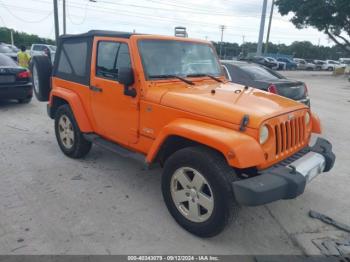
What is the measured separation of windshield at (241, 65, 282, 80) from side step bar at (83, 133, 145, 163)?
383 cm

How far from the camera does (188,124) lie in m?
3.23

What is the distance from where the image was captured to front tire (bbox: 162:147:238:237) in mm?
2945

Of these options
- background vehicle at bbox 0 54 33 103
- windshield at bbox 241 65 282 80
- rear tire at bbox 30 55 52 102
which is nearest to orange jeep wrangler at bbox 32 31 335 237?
rear tire at bbox 30 55 52 102

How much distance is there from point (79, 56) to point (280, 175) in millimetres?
3361

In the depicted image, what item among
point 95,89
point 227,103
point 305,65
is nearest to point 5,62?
point 95,89

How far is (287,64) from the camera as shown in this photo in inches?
1676

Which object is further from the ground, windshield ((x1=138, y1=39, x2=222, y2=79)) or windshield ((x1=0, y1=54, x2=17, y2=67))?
windshield ((x1=138, y1=39, x2=222, y2=79))

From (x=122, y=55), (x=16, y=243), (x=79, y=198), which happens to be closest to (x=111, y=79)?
(x=122, y=55)

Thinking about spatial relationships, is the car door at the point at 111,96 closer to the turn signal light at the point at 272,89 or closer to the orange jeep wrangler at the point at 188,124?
the orange jeep wrangler at the point at 188,124

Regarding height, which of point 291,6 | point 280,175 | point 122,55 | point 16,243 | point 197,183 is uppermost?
point 291,6

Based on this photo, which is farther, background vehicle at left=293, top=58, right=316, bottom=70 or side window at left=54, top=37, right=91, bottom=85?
background vehicle at left=293, top=58, right=316, bottom=70

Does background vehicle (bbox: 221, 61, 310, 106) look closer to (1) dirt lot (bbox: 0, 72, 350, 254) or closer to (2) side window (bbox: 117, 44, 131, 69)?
(1) dirt lot (bbox: 0, 72, 350, 254)

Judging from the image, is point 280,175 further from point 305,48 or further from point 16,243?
point 305,48

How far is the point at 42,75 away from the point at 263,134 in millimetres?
4132
